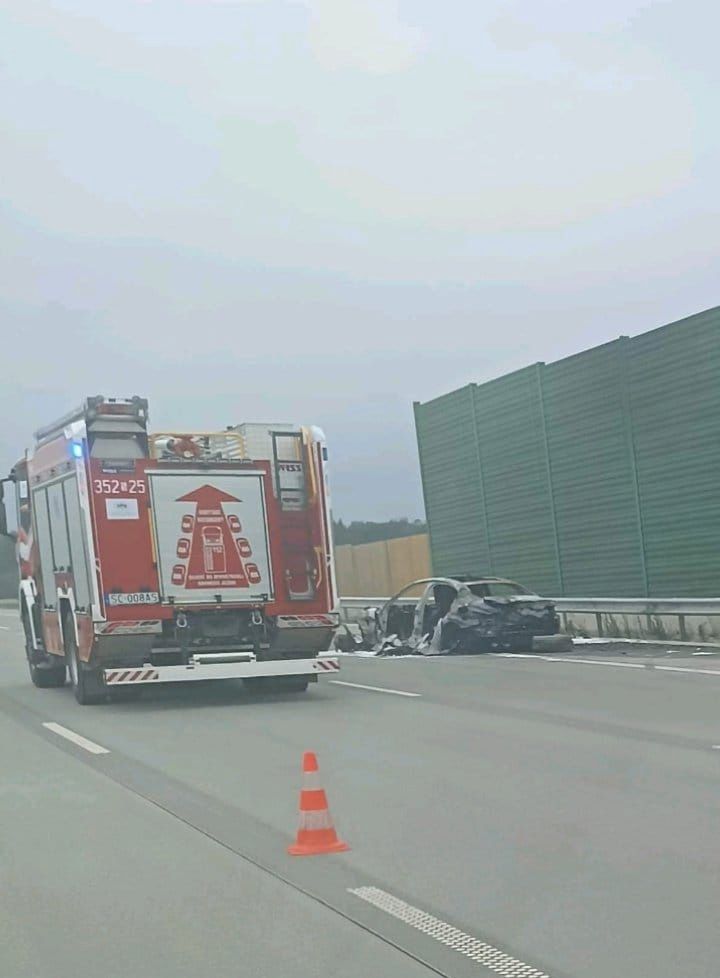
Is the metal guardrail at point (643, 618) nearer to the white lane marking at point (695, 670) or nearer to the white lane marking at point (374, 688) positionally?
the white lane marking at point (695, 670)

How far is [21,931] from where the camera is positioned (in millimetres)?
6000

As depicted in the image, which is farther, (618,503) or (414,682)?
(618,503)

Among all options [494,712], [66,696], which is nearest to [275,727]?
[494,712]

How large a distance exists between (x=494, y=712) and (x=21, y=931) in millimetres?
8114

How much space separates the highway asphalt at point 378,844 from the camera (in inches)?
216

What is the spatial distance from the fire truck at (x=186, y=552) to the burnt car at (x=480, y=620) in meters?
5.09

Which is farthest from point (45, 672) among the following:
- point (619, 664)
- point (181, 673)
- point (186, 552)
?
point (619, 664)

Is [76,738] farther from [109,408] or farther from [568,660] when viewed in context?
[568,660]

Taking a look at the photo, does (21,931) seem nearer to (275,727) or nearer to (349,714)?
(275,727)

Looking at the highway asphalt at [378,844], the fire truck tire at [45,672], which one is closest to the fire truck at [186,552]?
the highway asphalt at [378,844]

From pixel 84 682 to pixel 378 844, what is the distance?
8.94m

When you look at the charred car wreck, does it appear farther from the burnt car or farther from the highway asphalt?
the highway asphalt

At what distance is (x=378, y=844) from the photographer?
7.46 metres

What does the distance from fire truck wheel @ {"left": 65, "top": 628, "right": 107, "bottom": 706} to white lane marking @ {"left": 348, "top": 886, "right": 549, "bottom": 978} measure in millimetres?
9657
